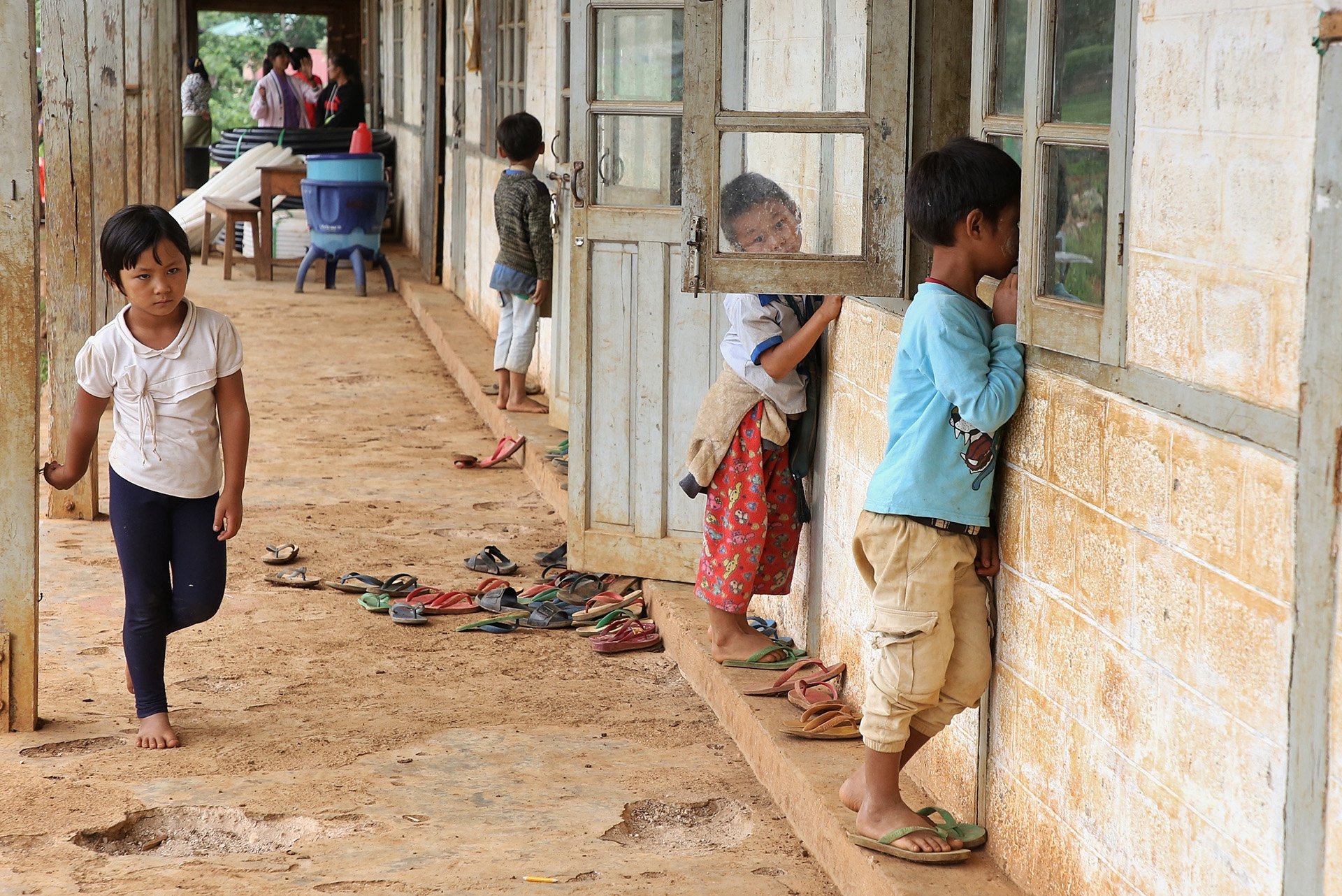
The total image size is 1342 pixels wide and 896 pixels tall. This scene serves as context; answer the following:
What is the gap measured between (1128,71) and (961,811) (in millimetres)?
1595

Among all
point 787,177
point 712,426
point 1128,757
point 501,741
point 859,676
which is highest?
point 787,177

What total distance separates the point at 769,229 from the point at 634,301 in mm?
1483

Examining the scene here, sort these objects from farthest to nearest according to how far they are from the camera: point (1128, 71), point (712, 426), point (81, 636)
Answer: point (81, 636), point (712, 426), point (1128, 71)

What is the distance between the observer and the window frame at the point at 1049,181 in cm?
234

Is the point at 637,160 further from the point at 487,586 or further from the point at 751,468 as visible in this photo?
the point at 487,586

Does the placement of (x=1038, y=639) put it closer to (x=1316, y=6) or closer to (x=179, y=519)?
(x=1316, y=6)

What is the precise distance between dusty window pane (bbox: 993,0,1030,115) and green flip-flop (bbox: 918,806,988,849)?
1.45 metres

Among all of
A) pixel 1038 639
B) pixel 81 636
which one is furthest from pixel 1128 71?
pixel 81 636

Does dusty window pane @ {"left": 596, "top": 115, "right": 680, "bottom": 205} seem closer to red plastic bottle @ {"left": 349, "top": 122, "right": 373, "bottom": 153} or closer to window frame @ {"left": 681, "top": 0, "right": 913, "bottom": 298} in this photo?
window frame @ {"left": 681, "top": 0, "right": 913, "bottom": 298}

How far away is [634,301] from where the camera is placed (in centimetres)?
498

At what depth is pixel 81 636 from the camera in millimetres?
4684

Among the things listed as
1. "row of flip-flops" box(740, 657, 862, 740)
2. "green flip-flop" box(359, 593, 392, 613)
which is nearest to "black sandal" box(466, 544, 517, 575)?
"green flip-flop" box(359, 593, 392, 613)

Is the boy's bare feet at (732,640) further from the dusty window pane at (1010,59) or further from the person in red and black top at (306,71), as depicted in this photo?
the person in red and black top at (306,71)

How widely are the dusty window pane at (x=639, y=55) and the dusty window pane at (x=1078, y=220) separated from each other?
252 centimetres
